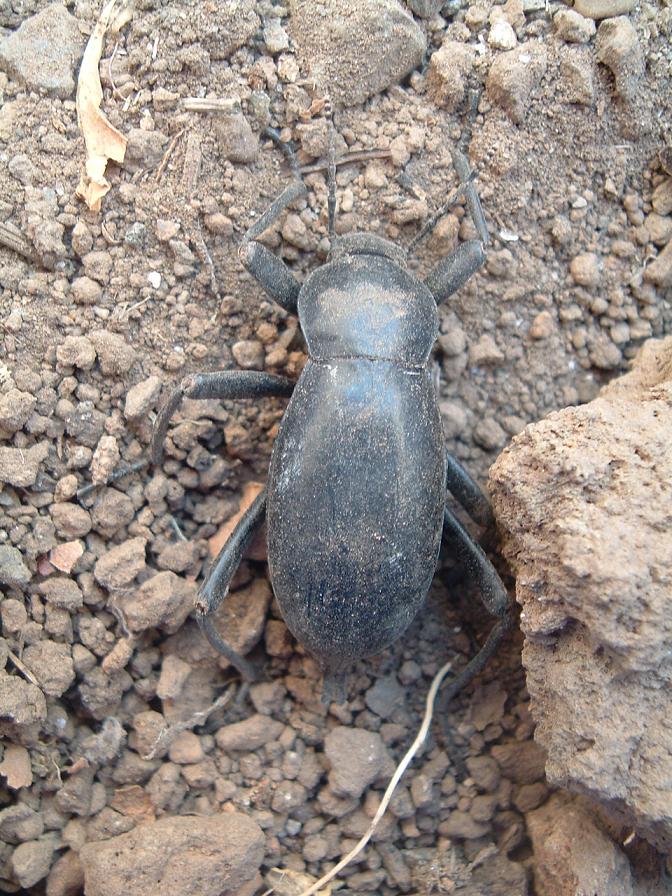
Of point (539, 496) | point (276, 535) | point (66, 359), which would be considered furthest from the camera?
point (66, 359)

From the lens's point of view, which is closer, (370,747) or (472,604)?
(370,747)

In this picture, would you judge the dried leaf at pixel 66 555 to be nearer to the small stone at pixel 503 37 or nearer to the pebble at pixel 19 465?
the pebble at pixel 19 465

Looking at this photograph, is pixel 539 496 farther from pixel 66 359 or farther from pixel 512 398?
pixel 66 359

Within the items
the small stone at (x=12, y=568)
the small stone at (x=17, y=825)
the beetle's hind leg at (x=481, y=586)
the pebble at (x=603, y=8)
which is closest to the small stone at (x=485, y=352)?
the beetle's hind leg at (x=481, y=586)

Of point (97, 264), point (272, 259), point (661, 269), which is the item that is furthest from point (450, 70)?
point (97, 264)

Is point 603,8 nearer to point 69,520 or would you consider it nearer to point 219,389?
point 219,389

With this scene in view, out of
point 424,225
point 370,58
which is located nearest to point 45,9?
point 370,58

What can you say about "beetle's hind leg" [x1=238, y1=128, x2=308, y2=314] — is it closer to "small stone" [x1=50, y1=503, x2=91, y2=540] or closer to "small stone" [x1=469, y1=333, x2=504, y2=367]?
"small stone" [x1=469, y1=333, x2=504, y2=367]
